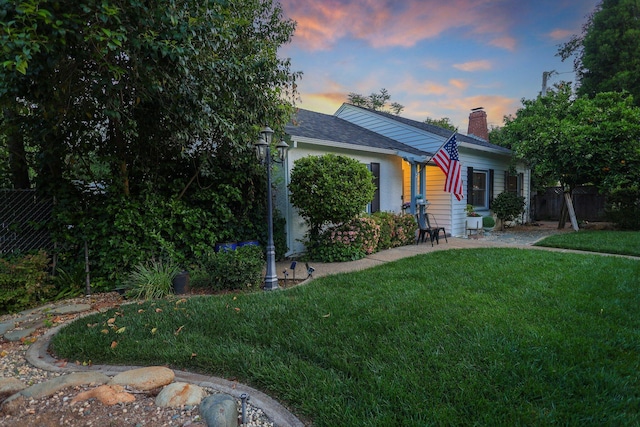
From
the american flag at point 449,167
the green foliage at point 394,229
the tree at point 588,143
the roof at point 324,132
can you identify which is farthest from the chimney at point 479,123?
the green foliage at point 394,229

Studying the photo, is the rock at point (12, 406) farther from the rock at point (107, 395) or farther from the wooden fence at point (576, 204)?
the wooden fence at point (576, 204)

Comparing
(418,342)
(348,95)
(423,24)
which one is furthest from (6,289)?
(348,95)

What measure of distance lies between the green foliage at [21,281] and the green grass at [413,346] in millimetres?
1335

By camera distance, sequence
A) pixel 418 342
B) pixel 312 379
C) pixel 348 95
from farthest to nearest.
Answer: pixel 348 95 < pixel 418 342 < pixel 312 379

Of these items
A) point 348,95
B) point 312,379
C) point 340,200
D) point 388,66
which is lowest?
point 312,379

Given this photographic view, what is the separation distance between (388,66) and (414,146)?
2702 millimetres

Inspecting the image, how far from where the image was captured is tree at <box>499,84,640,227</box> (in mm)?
9383

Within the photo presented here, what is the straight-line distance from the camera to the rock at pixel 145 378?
2.29 metres

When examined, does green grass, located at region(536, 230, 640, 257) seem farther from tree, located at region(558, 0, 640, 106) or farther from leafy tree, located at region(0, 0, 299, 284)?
tree, located at region(558, 0, 640, 106)

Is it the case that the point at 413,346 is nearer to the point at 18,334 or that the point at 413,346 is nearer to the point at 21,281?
the point at 18,334

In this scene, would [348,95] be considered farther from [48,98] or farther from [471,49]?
[48,98]

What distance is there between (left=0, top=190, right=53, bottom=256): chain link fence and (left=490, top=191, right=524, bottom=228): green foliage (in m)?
12.6

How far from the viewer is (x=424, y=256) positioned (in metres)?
6.73

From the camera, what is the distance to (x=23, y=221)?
4.84m
